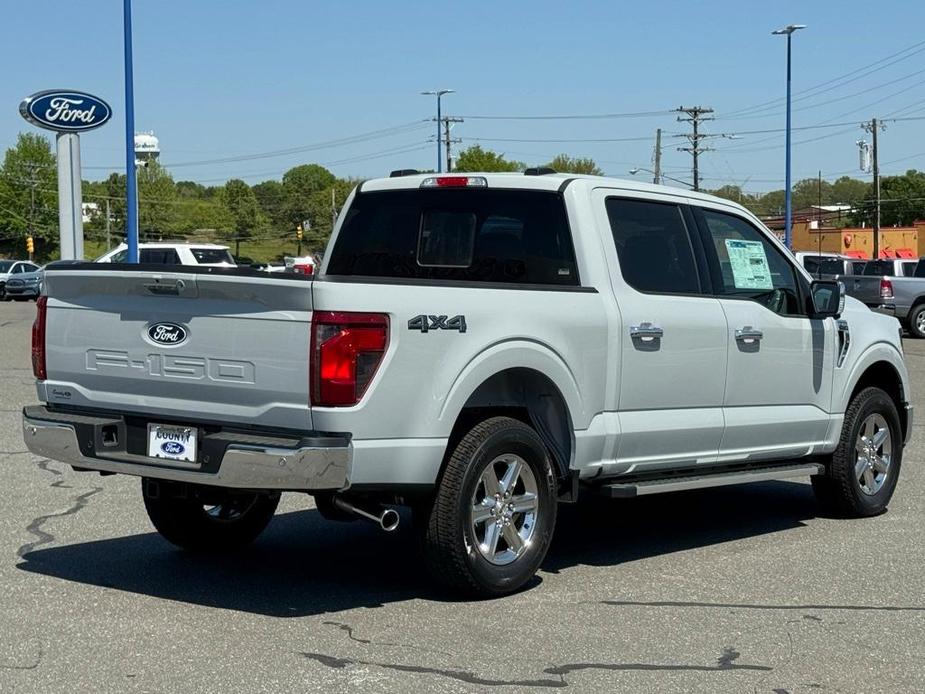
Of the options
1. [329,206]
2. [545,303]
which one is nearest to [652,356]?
[545,303]

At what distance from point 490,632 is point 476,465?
0.79m

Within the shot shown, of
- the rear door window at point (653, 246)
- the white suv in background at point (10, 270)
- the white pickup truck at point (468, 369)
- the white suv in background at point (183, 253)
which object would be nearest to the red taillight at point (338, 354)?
the white pickup truck at point (468, 369)

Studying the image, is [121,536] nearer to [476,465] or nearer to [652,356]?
[476,465]

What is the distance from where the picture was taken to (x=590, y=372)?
7.14 metres

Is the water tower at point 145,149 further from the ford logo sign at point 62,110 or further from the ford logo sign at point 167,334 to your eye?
the ford logo sign at point 167,334

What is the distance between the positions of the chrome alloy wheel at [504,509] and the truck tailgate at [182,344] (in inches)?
41.3

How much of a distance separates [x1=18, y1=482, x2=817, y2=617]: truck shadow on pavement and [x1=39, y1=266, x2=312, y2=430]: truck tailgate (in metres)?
0.95

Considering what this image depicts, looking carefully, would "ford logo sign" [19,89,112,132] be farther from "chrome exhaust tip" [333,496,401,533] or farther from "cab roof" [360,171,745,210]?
"chrome exhaust tip" [333,496,401,533]

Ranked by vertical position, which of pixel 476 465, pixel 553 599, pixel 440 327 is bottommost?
pixel 553 599

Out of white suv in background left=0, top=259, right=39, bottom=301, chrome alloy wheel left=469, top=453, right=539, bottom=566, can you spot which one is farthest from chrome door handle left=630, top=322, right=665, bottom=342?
white suv in background left=0, top=259, right=39, bottom=301

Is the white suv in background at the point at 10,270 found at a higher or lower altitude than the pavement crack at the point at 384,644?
higher

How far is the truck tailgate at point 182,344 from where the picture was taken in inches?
237

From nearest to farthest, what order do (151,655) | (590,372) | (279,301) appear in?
(151,655) → (279,301) → (590,372)

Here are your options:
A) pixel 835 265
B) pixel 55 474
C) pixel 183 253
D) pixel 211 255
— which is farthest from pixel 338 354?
pixel 835 265
